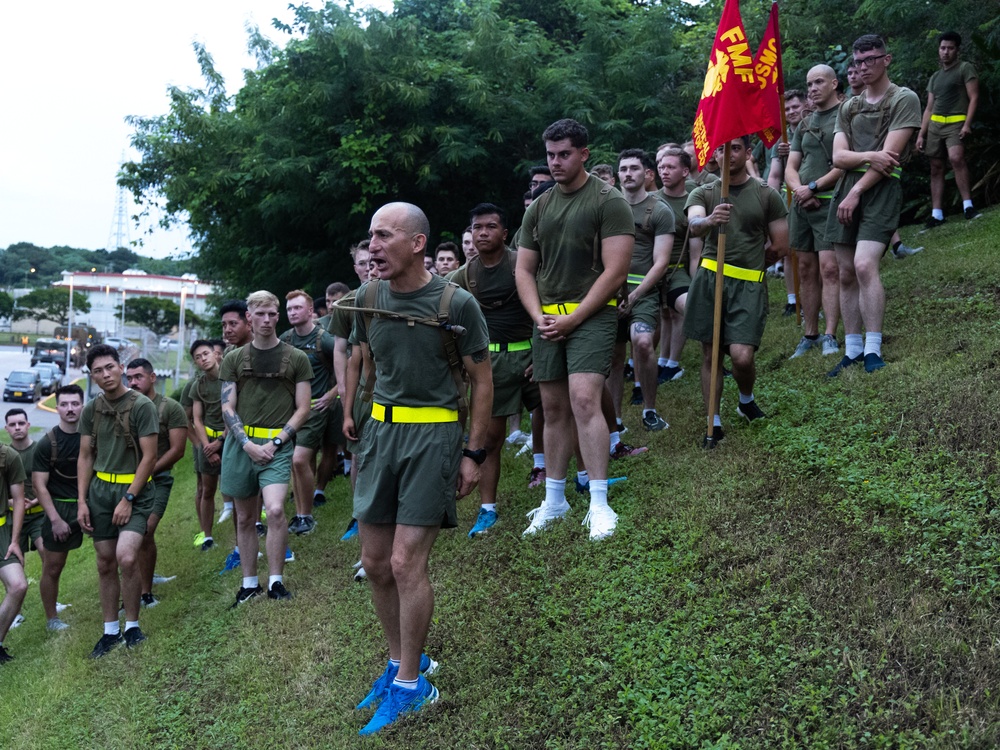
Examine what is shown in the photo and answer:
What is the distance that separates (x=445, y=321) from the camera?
5137 millimetres

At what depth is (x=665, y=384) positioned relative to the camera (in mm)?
10578

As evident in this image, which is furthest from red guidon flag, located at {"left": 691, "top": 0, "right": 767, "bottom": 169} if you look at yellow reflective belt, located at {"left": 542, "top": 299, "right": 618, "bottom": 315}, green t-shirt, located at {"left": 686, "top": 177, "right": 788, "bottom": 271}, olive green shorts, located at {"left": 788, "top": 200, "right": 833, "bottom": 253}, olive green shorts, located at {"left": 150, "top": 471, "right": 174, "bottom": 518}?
olive green shorts, located at {"left": 150, "top": 471, "right": 174, "bottom": 518}

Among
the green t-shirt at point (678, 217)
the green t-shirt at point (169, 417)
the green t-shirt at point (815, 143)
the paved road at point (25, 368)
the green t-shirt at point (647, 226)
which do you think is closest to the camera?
the green t-shirt at point (647, 226)

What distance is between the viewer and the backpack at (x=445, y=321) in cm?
513

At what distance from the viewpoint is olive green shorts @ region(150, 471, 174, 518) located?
340 inches

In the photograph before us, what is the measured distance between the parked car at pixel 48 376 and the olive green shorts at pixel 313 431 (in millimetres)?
44687

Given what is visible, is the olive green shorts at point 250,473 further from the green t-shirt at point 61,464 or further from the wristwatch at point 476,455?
the wristwatch at point 476,455

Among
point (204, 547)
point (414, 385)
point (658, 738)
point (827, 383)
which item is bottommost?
point (204, 547)

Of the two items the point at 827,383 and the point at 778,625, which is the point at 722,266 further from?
the point at 778,625

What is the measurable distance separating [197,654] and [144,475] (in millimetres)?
1755

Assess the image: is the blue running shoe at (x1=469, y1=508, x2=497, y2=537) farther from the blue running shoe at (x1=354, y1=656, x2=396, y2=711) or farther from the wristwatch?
the wristwatch

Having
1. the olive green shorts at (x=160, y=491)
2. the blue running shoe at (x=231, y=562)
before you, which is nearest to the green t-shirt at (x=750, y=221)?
the olive green shorts at (x=160, y=491)

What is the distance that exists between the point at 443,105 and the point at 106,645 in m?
11.1

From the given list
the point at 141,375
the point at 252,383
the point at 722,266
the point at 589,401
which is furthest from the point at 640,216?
the point at 141,375
